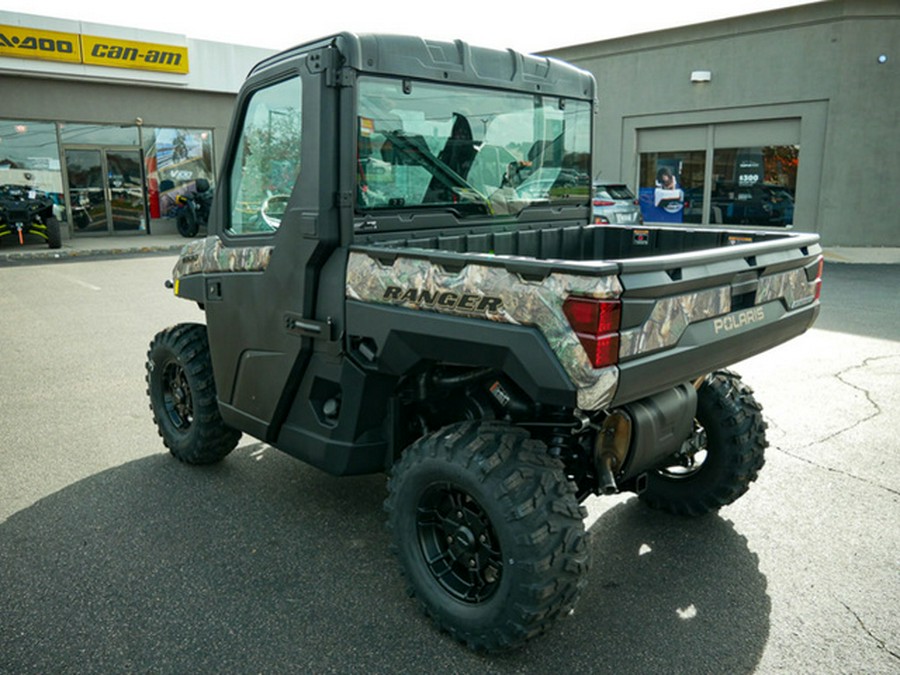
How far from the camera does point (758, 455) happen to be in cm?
384

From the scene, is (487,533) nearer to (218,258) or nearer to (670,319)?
(670,319)

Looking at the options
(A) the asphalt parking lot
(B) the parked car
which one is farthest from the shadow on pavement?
(B) the parked car

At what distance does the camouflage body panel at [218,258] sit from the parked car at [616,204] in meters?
11.4

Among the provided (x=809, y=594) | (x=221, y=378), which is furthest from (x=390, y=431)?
(x=809, y=594)

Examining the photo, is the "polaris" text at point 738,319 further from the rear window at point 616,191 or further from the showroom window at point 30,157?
the showroom window at point 30,157

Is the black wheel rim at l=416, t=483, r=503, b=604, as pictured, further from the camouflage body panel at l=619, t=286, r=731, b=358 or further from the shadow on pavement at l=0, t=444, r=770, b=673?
the camouflage body panel at l=619, t=286, r=731, b=358

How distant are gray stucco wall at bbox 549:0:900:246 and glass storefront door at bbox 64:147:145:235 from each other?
47.9 feet

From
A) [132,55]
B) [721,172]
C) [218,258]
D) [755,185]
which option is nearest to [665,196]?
[721,172]

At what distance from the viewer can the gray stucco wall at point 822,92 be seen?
15891 mm

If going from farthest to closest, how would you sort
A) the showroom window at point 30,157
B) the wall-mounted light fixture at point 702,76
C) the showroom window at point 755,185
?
the showroom window at point 30,157 → the wall-mounted light fixture at point 702,76 → the showroom window at point 755,185

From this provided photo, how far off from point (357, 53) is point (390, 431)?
5.38ft

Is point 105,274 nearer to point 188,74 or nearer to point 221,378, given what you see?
point 188,74

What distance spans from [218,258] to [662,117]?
17.2m

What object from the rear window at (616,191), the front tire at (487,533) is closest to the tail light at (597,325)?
the front tire at (487,533)
